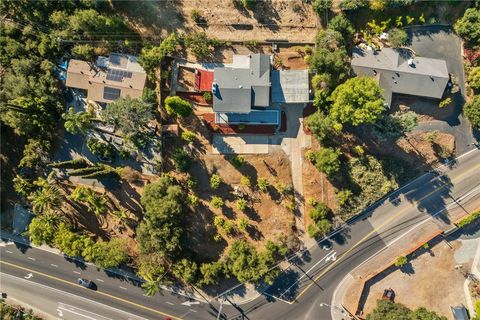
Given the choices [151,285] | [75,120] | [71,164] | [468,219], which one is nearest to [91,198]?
[71,164]

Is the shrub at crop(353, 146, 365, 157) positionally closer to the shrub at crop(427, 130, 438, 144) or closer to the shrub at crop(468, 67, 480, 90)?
the shrub at crop(427, 130, 438, 144)

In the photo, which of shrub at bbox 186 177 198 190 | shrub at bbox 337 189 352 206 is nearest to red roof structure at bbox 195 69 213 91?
shrub at bbox 186 177 198 190

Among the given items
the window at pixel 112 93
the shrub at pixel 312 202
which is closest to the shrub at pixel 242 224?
the shrub at pixel 312 202

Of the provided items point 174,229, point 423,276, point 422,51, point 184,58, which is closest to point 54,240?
point 174,229

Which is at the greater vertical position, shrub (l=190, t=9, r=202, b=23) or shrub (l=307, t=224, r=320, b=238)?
shrub (l=190, t=9, r=202, b=23)

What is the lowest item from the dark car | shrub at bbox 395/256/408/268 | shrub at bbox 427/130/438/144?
the dark car

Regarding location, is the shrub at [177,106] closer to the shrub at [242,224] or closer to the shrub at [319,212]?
the shrub at [242,224]
